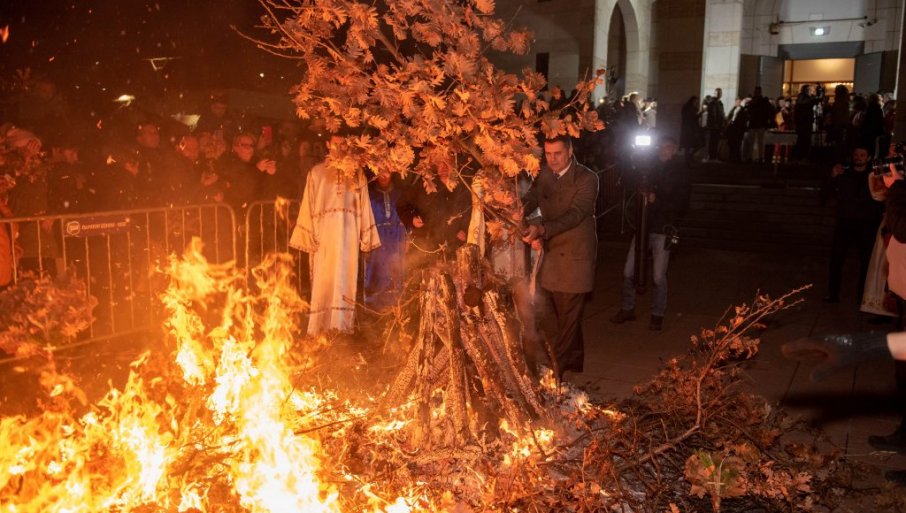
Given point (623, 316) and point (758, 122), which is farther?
point (758, 122)

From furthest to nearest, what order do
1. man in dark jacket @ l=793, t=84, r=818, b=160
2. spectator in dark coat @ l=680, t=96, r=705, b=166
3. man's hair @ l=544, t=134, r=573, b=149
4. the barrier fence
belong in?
spectator in dark coat @ l=680, t=96, r=705, b=166
man in dark jacket @ l=793, t=84, r=818, b=160
the barrier fence
man's hair @ l=544, t=134, r=573, b=149

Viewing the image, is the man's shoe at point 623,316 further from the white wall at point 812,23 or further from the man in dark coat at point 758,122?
the white wall at point 812,23

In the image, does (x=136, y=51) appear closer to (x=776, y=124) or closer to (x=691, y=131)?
(x=691, y=131)

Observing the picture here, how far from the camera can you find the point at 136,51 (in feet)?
37.2

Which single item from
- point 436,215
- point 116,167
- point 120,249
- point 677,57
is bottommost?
point 120,249

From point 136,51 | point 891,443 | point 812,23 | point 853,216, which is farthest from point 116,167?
point 812,23

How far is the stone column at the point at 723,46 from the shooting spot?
27750mm

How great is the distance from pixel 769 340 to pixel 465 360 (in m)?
4.41

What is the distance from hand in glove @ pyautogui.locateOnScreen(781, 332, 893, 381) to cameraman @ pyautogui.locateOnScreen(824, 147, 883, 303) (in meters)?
7.94

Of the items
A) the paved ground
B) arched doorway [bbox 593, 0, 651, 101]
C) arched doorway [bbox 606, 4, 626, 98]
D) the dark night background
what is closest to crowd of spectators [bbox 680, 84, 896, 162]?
arched doorway [bbox 593, 0, 651, 101]

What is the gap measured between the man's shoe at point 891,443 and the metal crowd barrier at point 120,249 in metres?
6.01

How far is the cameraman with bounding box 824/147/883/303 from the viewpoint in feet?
31.4

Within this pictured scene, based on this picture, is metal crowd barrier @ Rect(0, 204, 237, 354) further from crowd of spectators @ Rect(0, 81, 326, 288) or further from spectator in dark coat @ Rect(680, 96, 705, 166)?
spectator in dark coat @ Rect(680, 96, 705, 166)

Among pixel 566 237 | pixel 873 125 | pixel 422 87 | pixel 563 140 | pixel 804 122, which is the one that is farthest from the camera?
pixel 804 122
